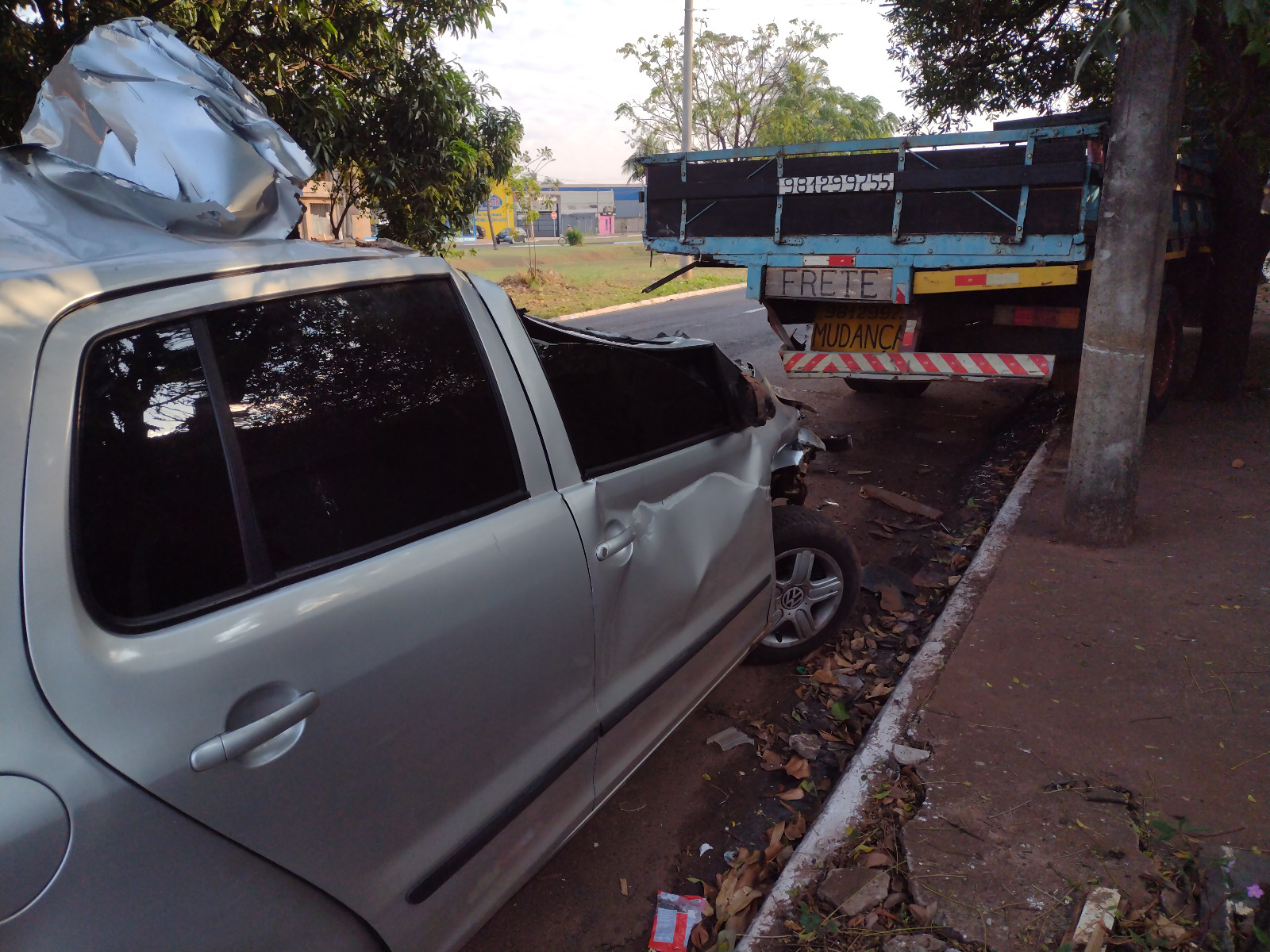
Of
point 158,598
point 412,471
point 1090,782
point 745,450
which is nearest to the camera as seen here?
point 158,598

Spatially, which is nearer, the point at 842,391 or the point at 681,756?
the point at 681,756

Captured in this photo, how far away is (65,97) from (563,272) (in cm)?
2769

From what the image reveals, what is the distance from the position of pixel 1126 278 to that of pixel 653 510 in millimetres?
3227

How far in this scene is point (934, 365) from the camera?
6.65m

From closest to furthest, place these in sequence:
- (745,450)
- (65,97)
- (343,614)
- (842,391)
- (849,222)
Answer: (343,614), (65,97), (745,450), (849,222), (842,391)

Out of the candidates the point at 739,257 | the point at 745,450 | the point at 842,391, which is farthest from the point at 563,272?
the point at 745,450

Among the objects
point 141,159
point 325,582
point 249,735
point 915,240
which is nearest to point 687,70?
point 915,240

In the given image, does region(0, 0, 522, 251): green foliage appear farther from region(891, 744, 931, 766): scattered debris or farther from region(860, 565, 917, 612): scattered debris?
region(891, 744, 931, 766): scattered debris

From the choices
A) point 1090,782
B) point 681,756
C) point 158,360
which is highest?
point 158,360

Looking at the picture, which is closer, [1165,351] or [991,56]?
[1165,351]

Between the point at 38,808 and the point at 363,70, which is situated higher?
the point at 363,70

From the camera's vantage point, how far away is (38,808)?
121cm

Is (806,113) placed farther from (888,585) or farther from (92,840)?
(92,840)

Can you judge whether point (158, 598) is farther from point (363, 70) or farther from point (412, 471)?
point (363, 70)
